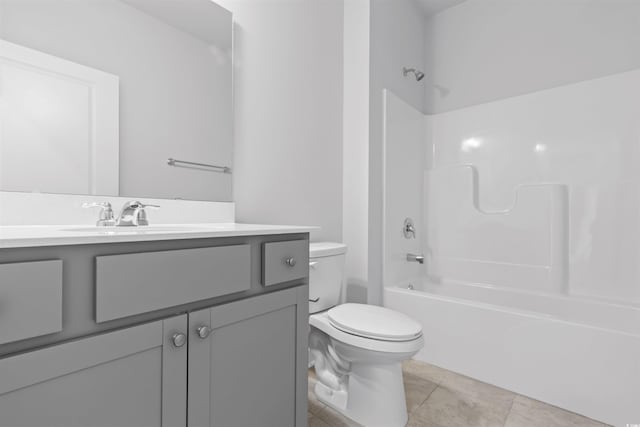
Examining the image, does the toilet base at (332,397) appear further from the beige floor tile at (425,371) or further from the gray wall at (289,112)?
the gray wall at (289,112)

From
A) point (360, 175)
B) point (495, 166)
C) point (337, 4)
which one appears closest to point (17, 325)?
point (360, 175)

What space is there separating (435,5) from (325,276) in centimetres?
Answer: 238

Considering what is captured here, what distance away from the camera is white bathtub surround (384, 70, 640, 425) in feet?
4.87

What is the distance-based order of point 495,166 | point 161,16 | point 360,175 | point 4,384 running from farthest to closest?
1. point 495,166
2. point 360,175
3. point 161,16
4. point 4,384

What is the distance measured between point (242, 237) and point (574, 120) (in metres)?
2.28

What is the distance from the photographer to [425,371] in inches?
71.5

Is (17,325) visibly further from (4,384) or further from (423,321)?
(423,321)

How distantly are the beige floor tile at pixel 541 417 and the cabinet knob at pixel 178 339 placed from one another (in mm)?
1419

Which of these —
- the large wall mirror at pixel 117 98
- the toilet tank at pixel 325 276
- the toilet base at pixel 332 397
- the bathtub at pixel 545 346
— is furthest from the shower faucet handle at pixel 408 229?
the large wall mirror at pixel 117 98

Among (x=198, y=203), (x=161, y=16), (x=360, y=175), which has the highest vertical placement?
(x=161, y=16)

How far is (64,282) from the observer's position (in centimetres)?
59

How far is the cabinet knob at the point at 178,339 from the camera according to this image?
29.0 inches

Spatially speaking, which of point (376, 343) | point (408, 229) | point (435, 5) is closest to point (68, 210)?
point (376, 343)

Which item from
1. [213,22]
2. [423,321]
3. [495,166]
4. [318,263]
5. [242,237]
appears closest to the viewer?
[242,237]
